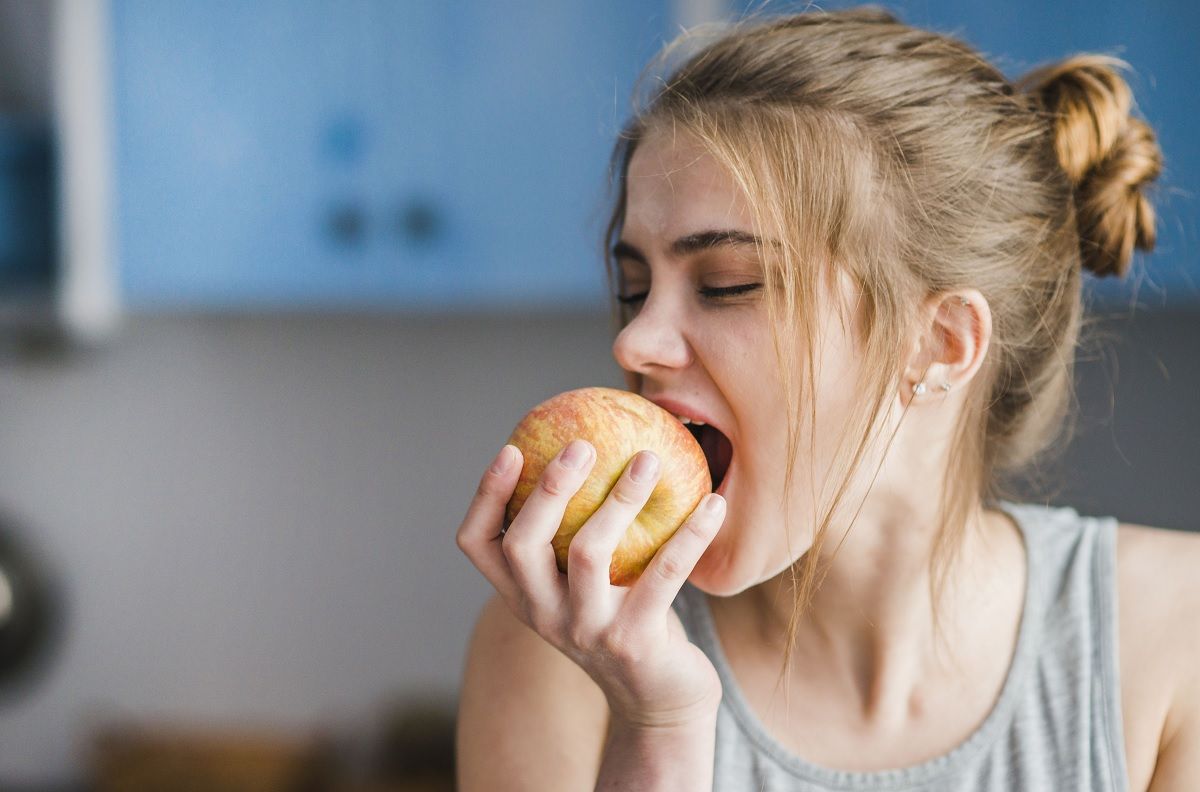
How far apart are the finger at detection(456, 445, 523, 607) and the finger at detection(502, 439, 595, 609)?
19 mm

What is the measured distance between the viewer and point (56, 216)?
2.10m

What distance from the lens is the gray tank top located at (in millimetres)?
1043

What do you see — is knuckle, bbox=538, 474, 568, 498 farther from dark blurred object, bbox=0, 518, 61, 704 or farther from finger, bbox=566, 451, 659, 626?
dark blurred object, bbox=0, 518, 61, 704

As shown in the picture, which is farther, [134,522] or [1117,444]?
[134,522]

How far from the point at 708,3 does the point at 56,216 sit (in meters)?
1.27

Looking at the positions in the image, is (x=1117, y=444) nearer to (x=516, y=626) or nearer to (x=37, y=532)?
(x=516, y=626)

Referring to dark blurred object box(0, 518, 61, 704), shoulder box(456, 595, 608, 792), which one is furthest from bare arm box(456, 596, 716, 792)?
dark blurred object box(0, 518, 61, 704)

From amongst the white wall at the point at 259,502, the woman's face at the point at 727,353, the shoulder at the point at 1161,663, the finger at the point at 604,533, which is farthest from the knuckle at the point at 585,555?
the white wall at the point at 259,502

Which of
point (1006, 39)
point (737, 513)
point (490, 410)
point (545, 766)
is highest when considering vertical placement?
point (1006, 39)

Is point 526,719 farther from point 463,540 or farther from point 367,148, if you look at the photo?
point 367,148

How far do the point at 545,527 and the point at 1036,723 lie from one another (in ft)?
1.80

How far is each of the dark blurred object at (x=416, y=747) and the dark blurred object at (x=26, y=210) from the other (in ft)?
3.69

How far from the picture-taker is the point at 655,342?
0.95 m

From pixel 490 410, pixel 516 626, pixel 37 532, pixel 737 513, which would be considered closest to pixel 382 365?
pixel 490 410
